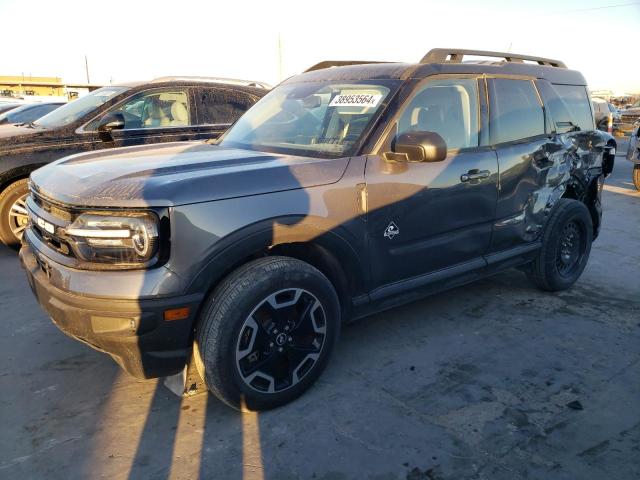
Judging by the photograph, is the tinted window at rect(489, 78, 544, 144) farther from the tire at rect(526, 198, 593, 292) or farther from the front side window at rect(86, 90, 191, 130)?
the front side window at rect(86, 90, 191, 130)

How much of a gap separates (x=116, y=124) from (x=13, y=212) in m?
1.40

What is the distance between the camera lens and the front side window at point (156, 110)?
19.1 feet

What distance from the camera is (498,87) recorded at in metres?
3.78

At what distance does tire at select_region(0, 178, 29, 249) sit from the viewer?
17.1 feet

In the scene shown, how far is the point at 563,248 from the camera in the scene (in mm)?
4496

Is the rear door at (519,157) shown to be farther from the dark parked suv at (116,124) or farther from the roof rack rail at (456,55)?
the dark parked suv at (116,124)

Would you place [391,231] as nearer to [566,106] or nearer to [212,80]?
[566,106]

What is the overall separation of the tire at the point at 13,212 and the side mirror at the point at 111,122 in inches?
37.3

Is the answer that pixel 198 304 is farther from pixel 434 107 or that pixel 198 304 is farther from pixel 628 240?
pixel 628 240

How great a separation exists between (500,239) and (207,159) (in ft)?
7.33

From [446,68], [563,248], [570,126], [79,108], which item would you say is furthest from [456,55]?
[79,108]

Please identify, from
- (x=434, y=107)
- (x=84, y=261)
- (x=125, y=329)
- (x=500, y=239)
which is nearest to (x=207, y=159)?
(x=84, y=261)

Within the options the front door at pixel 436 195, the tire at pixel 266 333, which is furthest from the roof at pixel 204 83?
the tire at pixel 266 333

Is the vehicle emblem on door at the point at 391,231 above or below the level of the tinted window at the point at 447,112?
below
